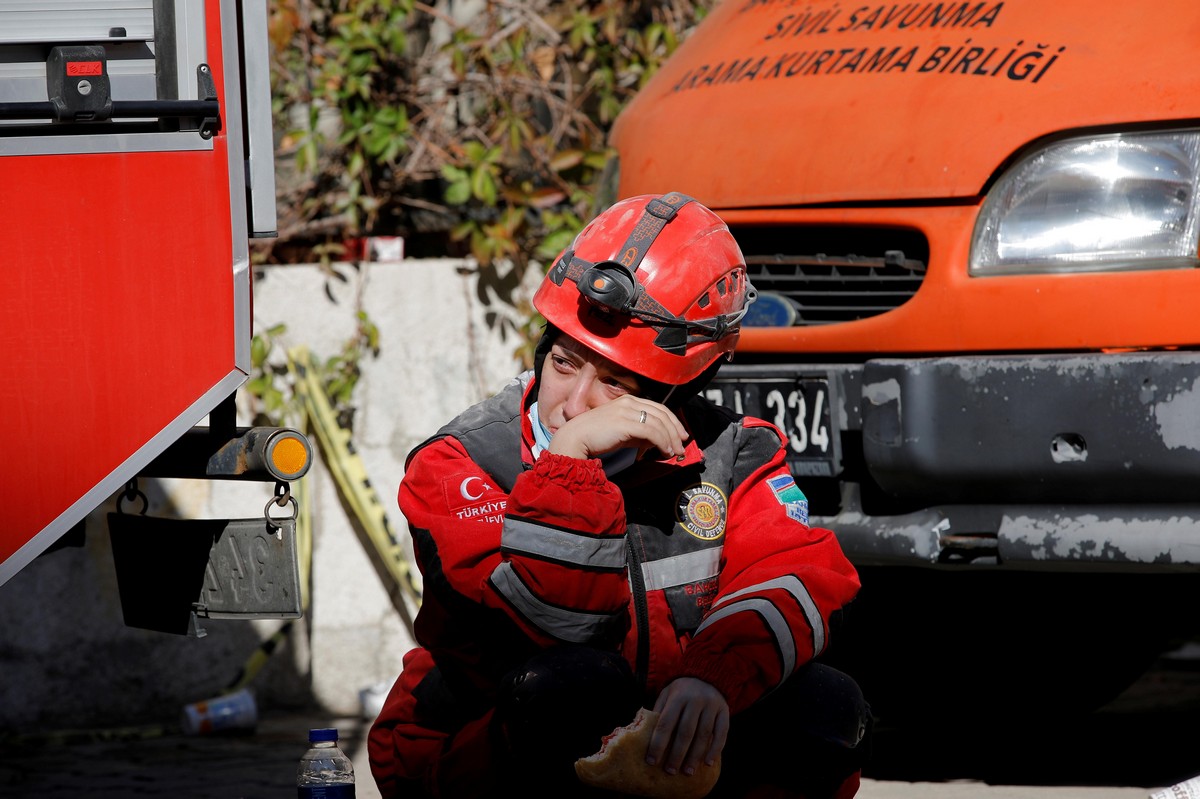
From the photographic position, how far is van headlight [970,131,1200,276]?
3135mm

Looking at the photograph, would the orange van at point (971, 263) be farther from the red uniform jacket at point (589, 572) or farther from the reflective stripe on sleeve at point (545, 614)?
the reflective stripe on sleeve at point (545, 614)

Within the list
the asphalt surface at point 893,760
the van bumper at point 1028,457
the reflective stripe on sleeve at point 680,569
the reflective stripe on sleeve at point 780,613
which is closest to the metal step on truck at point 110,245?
the reflective stripe on sleeve at point 680,569

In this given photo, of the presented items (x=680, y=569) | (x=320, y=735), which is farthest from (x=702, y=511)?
(x=320, y=735)

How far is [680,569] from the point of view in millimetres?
2643

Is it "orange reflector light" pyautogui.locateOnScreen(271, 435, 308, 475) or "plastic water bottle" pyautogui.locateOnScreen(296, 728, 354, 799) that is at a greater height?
"orange reflector light" pyautogui.locateOnScreen(271, 435, 308, 475)

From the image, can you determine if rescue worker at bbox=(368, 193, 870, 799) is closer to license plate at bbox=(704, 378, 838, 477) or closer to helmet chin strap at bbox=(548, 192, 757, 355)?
helmet chin strap at bbox=(548, 192, 757, 355)

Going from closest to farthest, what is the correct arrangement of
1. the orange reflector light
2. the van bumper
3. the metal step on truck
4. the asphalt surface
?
the metal step on truck < the orange reflector light < the van bumper < the asphalt surface

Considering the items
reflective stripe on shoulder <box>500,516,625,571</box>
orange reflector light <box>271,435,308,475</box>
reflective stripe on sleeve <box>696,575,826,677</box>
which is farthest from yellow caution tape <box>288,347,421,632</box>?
reflective stripe on shoulder <box>500,516,625,571</box>

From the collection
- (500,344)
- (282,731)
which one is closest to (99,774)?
(282,731)

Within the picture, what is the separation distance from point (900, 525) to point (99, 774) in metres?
2.35

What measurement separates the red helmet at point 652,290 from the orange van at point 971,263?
75 centimetres

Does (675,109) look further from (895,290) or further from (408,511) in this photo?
(408,511)

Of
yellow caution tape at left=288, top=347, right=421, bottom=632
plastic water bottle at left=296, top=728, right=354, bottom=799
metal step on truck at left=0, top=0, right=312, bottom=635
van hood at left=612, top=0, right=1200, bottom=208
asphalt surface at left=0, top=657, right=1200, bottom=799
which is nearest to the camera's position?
plastic water bottle at left=296, top=728, right=354, bottom=799

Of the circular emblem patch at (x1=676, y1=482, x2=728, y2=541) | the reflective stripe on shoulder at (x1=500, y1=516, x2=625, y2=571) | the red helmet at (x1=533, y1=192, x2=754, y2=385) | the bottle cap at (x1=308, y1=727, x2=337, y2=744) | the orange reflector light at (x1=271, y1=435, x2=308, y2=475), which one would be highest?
the red helmet at (x1=533, y1=192, x2=754, y2=385)
